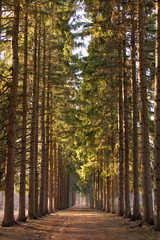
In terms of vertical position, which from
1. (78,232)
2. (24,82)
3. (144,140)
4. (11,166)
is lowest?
(78,232)

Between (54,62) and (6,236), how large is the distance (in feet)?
49.4

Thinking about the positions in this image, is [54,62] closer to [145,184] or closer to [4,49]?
[4,49]

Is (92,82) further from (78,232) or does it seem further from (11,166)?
(78,232)

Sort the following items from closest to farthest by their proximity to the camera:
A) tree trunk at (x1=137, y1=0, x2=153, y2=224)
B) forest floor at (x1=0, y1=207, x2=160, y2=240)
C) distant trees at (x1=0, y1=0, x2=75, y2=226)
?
forest floor at (x1=0, y1=207, x2=160, y2=240) → tree trunk at (x1=137, y1=0, x2=153, y2=224) → distant trees at (x1=0, y1=0, x2=75, y2=226)

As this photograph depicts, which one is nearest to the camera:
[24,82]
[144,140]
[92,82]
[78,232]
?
[78,232]

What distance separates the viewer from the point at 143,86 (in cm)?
1124

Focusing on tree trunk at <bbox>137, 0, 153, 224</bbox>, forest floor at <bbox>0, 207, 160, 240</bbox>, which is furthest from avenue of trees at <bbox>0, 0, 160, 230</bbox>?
forest floor at <bbox>0, 207, 160, 240</bbox>

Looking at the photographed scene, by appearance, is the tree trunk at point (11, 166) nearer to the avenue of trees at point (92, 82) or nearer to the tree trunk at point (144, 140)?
the avenue of trees at point (92, 82)

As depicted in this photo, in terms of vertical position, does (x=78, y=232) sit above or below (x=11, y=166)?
below

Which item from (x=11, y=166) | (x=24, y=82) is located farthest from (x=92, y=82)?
(x=11, y=166)

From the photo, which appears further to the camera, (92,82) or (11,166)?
(92,82)

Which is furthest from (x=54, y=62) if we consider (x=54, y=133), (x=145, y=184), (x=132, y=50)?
(x=145, y=184)

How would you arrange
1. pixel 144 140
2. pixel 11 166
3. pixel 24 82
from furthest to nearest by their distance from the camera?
pixel 24 82 < pixel 144 140 < pixel 11 166

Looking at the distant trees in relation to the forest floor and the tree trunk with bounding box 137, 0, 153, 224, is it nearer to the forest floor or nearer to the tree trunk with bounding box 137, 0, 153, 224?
the forest floor
